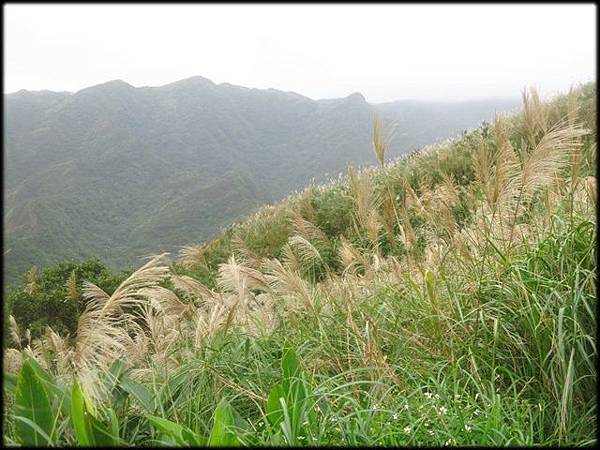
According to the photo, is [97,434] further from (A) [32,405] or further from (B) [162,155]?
(B) [162,155]

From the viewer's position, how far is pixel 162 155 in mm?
106562

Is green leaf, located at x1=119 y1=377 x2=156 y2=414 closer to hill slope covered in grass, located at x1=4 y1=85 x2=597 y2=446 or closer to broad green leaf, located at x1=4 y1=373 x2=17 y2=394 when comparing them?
hill slope covered in grass, located at x1=4 y1=85 x2=597 y2=446

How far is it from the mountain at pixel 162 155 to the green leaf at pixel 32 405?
34404 millimetres

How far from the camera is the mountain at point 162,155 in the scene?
56.2 m

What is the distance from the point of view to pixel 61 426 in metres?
1.71

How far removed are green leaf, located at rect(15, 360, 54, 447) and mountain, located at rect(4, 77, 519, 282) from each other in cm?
3440

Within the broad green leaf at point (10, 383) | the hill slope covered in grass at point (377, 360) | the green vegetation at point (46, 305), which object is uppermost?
the broad green leaf at point (10, 383)

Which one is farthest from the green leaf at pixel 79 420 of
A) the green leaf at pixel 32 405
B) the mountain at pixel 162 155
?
the mountain at pixel 162 155

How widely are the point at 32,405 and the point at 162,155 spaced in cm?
11112


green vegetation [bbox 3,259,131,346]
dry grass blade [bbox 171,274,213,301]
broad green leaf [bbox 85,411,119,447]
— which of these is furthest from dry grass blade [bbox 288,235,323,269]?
green vegetation [bbox 3,259,131,346]

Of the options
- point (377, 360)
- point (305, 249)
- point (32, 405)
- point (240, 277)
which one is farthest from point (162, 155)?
point (32, 405)

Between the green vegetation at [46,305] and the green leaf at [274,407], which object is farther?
the green vegetation at [46,305]

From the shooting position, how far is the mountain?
56.2m

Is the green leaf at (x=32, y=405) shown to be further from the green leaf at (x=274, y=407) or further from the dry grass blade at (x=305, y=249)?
the dry grass blade at (x=305, y=249)
